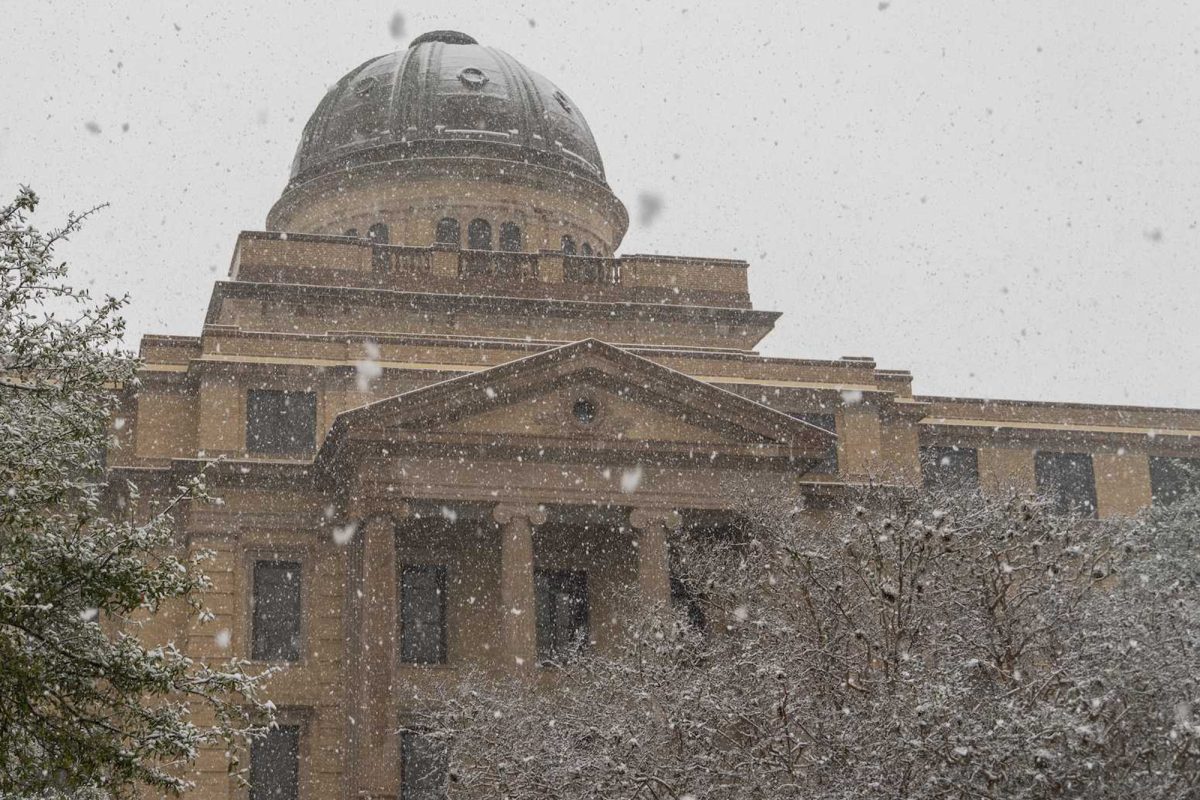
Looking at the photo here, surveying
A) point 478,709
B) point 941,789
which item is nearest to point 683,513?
point 478,709

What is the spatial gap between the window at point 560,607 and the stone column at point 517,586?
2.17 meters

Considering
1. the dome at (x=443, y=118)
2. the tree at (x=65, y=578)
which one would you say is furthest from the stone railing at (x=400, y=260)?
the tree at (x=65, y=578)

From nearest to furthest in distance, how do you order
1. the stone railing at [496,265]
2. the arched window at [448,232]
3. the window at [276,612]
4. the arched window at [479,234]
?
the window at [276,612] < the stone railing at [496,265] < the arched window at [448,232] < the arched window at [479,234]

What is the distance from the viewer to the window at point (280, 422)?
1524 inches

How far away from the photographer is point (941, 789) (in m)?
17.5

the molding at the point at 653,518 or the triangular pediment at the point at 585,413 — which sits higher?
the triangular pediment at the point at 585,413

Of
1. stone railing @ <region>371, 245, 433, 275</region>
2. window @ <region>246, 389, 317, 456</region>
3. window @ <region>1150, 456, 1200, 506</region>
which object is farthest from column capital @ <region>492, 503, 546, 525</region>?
window @ <region>1150, 456, 1200, 506</region>

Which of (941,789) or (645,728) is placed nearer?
(941,789)

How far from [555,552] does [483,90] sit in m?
18.6

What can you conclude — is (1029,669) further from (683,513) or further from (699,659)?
(683,513)

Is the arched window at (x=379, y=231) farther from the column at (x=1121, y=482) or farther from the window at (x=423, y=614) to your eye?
the column at (x=1121, y=482)

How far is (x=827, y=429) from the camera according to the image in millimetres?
41875

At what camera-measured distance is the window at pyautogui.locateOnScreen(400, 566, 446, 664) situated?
37531 millimetres

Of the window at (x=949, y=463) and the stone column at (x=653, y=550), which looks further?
the window at (x=949, y=463)
